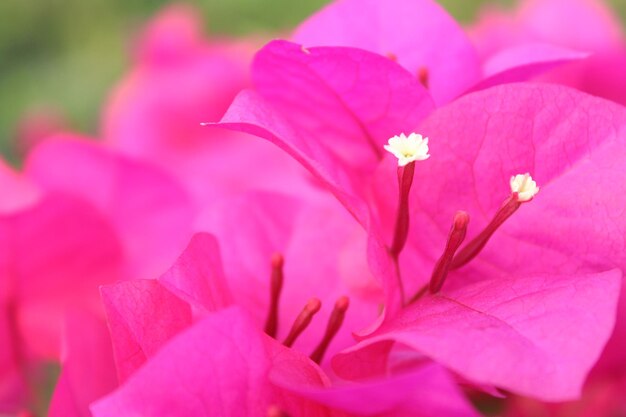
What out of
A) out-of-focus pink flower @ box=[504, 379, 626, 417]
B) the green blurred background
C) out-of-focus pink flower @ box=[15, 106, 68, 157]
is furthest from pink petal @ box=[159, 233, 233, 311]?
the green blurred background

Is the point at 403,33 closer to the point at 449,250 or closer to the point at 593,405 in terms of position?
the point at 449,250

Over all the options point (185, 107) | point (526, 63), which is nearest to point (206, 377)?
point (526, 63)

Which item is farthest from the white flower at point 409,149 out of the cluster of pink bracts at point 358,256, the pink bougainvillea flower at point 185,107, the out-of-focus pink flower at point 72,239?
the pink bougainvillea flower at point 185,107

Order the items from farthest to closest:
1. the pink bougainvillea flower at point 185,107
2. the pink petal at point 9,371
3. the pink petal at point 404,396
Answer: the pink bougainvillea flower at point 185,107, the pink petal at point 9,371, the pink petal at point 404,396

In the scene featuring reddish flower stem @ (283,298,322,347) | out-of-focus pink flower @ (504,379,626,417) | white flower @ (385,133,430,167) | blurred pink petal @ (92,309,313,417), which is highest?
white flower @ (385,133,430,167)

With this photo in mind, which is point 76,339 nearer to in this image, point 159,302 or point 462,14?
point 159,302

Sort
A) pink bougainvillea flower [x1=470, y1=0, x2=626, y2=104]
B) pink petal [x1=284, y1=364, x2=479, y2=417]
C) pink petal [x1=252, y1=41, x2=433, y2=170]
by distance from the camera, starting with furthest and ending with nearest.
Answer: pink bougainvillea flower [x1=470, y1=0, x2=626, y2=104] → pink petal [x1=252, y1=41, x2=433, y2=170] → pink petal [x1=284, y1=364, x2=479, y2=417]

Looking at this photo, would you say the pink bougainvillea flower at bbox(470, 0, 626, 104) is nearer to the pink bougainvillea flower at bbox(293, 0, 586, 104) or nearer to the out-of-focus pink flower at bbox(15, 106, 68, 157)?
the pink bougainvillea flower at bbox(293, 0, 586, 104)

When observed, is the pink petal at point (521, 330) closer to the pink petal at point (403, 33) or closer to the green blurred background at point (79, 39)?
the pink petal at point (403, 33)
